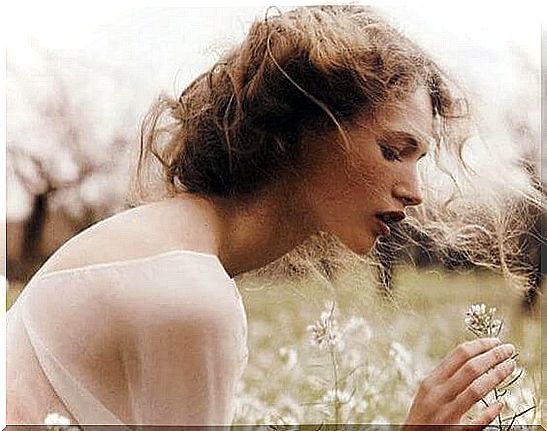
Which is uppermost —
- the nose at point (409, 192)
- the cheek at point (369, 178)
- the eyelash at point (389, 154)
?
the eyelash at point (389, 154)

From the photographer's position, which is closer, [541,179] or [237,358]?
[237,358]

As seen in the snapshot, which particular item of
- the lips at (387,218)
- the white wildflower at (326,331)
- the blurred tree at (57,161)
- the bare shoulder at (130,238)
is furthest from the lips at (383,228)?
the blurred tree at (57,161)

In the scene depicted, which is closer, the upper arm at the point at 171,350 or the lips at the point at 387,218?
the upper arm at the point at 171,350

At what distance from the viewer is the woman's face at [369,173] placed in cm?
293

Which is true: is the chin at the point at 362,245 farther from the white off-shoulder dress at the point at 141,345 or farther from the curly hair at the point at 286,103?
the white off-shoulder dress at the point at 141,345

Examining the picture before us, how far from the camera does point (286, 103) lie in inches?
114

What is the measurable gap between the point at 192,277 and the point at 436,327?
0.64m

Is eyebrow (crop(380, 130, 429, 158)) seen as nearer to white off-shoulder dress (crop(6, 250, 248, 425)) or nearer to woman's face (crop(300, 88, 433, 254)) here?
woman's face (crop(300, 88, 433, 254))

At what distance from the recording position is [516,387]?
3057 mm

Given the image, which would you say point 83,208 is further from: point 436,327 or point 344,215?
point 436,327

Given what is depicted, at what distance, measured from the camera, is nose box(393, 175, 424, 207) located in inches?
117

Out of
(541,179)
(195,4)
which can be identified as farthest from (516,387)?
(195,4)

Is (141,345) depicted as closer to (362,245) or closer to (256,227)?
(256,227)

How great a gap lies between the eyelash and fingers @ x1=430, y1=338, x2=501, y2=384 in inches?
19.9
